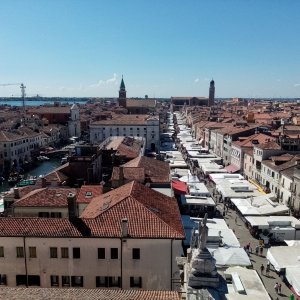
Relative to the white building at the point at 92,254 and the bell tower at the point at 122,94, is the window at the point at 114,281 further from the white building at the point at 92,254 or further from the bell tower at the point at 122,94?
the bell tower at the point at 122,94

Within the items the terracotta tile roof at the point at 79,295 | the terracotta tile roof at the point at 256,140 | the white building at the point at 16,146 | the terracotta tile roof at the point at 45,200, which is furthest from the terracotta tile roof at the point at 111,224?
the white building at the point at 16,146

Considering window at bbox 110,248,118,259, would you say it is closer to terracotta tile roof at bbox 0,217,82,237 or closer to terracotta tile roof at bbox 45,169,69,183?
terracotta tile roof at bbox 0,217,82,237

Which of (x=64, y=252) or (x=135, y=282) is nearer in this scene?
(x=64, y=252)

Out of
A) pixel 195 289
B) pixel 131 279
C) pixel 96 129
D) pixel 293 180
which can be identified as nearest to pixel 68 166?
pixel 131 279

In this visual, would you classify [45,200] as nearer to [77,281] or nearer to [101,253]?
[77,281]

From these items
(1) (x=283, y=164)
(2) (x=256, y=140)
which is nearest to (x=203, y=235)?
(1) (x=283, y=164)

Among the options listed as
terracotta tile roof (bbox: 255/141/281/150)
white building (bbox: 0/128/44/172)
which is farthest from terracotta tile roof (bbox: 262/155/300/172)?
white building (bbox: 0/128/44/172)
